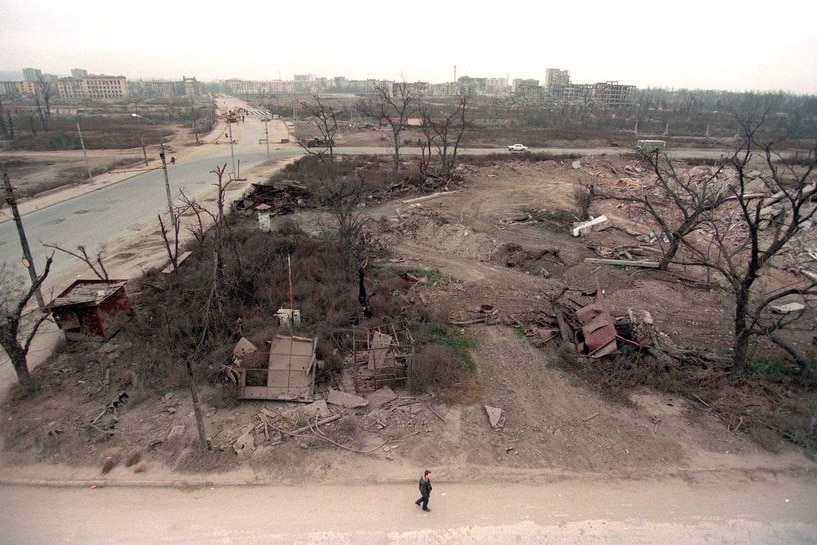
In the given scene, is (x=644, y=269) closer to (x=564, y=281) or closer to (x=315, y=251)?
(x=564, y=281)

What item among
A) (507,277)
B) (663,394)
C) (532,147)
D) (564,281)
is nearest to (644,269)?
(564,281)

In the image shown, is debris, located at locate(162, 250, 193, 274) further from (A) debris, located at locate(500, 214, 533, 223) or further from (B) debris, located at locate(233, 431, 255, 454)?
(A) debris, located at locate(500, 214, 533, 223)

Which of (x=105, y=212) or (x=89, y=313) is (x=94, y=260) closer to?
(x=89, y=313)

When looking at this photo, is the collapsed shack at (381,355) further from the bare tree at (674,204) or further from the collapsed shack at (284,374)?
the bare tree at (674,204)

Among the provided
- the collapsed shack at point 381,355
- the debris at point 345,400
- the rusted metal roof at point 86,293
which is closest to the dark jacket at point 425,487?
the debris at point 345,400

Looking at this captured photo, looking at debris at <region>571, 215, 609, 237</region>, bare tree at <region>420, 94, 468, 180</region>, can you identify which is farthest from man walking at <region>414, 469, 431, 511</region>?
bare tree at <region>420, 94, 468, 180</region>
